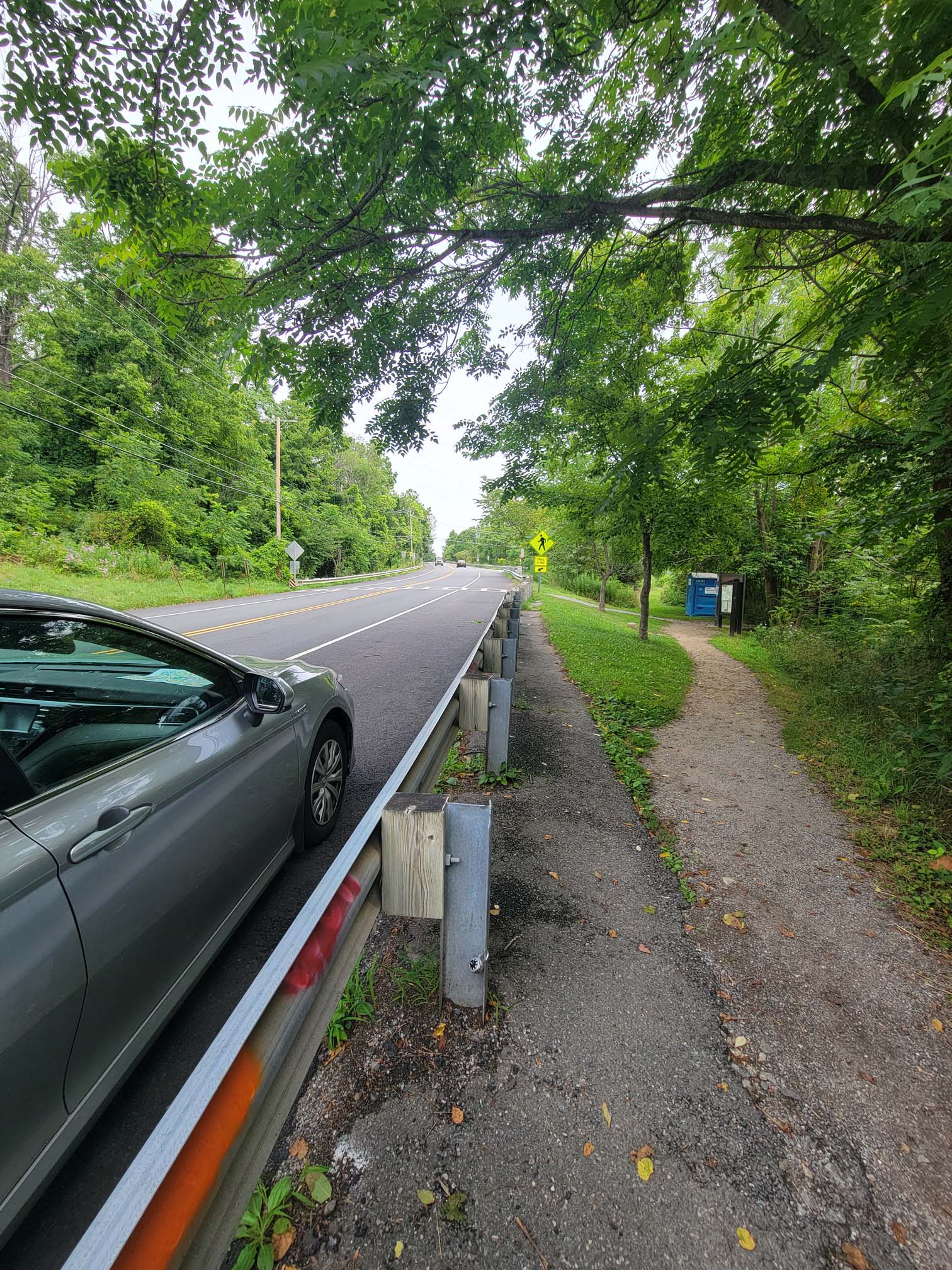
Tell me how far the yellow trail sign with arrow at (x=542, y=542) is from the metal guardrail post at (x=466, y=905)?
1806cm

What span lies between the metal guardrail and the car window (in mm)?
1093

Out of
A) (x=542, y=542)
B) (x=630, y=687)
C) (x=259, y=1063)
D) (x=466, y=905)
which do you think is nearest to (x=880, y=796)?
(x=630, y=687)

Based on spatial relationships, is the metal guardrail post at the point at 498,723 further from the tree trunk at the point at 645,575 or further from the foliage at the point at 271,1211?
the tree trunk at the point at 645,575

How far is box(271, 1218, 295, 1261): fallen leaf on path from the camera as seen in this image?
1.36 m

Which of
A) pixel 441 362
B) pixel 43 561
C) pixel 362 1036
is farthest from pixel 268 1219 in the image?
pixel 43 561

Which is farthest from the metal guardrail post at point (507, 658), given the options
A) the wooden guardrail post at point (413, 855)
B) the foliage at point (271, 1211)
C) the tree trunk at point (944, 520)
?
the tree trunk at point (944, 520)

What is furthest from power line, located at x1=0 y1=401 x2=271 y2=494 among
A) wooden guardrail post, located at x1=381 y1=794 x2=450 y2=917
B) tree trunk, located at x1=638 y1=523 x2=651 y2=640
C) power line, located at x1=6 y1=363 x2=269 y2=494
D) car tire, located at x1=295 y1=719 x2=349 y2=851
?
wooden guardrail post, located at x1=381 y1=794 x2=450 y2=917

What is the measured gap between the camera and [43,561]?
16.1 metres

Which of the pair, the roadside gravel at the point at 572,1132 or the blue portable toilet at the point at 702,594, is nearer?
the roadside gravel at the point at 572,1132

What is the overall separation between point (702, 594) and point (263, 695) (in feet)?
70.4

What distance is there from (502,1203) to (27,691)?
275 centimetres

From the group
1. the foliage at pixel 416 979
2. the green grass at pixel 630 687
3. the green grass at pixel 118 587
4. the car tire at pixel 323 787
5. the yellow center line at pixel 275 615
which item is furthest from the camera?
the green grass at pixel 118 587

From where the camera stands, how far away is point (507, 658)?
519cm

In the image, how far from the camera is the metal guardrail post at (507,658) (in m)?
5.05
